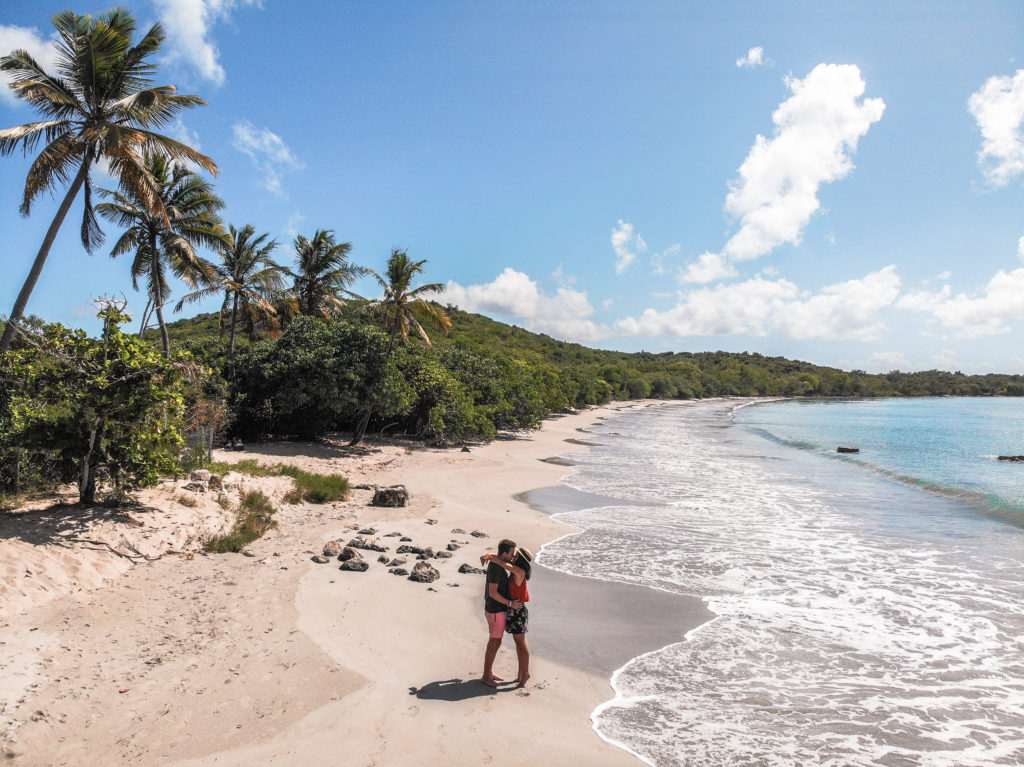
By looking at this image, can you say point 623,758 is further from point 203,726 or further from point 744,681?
point 203,726

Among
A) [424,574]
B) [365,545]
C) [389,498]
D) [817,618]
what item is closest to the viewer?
[817,618]

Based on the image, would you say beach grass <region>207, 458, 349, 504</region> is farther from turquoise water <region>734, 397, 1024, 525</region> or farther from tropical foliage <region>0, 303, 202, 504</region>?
turquoise water <region>734, 397, 1024, 525</region>

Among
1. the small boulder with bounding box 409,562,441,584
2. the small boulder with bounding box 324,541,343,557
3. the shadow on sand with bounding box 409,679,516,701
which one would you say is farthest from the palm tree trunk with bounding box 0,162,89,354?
the shadow on sand with bounding box 409,679,516,701

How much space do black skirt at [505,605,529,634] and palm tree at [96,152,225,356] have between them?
16.6 meters

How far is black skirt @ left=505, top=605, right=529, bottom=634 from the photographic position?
574 cm

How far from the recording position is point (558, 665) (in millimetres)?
6477

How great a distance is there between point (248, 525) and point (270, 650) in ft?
16.2

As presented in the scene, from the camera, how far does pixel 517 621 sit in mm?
5762

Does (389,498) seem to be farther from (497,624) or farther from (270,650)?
(497,624)

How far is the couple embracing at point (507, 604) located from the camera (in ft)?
18.7

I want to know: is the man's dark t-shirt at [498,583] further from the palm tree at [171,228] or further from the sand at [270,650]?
the palm tree at [171,228]

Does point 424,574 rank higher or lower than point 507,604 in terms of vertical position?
lower

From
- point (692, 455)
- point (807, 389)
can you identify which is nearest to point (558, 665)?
point (692, 455)

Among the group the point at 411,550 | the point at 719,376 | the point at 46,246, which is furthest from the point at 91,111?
the point at 719,376
